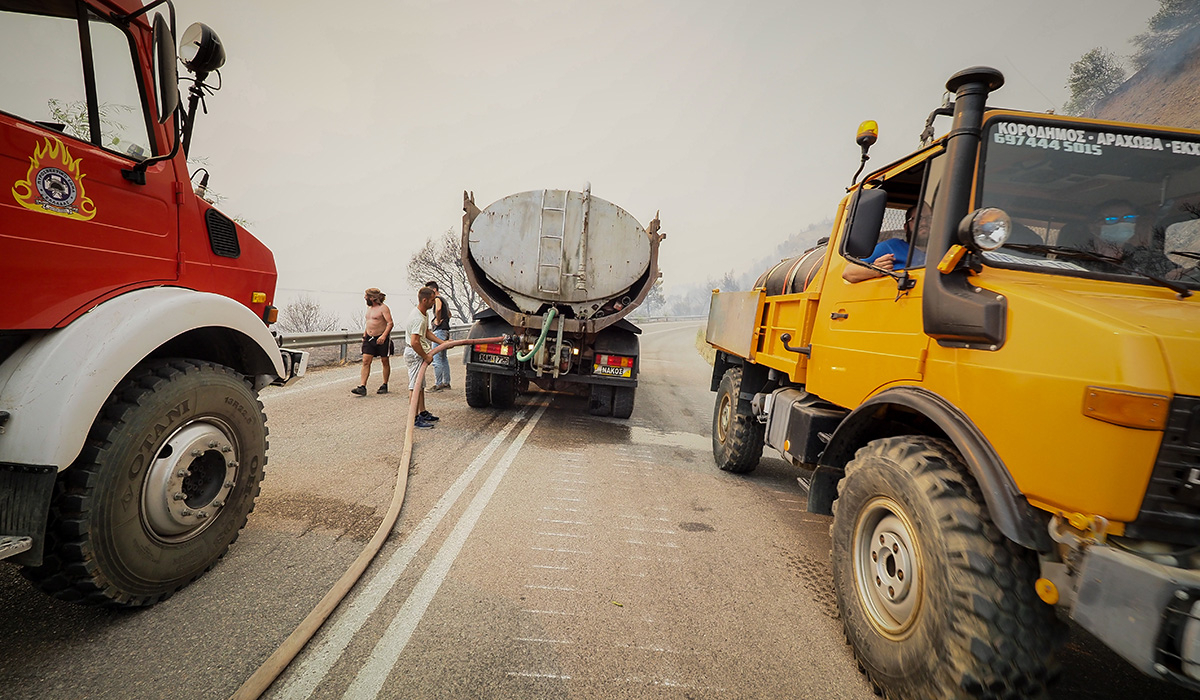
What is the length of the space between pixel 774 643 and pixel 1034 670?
109 cm

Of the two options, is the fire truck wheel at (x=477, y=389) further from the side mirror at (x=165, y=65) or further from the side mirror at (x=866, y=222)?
the side mirror at (x=866, y=222)

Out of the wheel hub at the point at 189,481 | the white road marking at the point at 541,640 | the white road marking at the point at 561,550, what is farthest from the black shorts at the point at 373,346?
the white road marking at the point at 541,640

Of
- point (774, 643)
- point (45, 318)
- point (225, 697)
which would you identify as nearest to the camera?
point (225, 697)

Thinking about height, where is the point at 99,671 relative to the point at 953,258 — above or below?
below

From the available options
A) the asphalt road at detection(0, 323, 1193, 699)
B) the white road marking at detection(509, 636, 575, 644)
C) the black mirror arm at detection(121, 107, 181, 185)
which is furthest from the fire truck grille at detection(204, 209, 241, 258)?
the white road marking at detection(509, 636, 575, 644)

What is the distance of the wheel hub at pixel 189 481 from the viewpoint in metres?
2.31

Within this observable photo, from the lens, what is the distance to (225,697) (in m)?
1.88

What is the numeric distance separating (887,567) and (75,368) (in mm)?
3667

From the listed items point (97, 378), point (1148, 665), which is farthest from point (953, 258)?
point (97, 378)

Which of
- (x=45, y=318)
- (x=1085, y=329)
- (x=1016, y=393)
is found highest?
(x=1085, y=329)

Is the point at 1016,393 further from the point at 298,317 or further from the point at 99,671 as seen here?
the point at 298,317

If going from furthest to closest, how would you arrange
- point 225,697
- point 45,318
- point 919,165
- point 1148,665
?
point 919,165 < point 45,318 < point 225,697 < point 1148,665

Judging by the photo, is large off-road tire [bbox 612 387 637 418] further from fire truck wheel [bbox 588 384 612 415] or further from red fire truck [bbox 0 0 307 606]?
red fire truck [bbox 0 0 307 606]

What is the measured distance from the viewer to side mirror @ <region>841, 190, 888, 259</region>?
8.23ft
